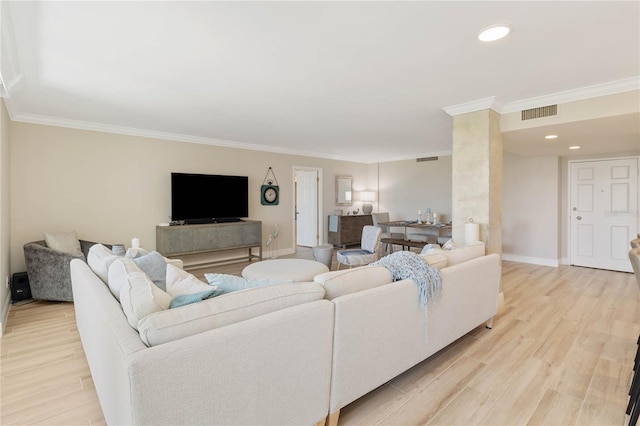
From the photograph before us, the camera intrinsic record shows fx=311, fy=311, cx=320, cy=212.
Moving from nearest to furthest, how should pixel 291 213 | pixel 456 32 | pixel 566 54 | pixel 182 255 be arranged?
pixel 456 32 < pixel 566 54 < pixel 182 255 < pixel 291 213

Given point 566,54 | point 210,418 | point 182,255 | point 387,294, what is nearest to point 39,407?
point 210,418

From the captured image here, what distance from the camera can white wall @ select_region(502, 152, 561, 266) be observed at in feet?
19.1

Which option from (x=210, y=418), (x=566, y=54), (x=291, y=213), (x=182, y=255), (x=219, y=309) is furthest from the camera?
(x=291, y=213)

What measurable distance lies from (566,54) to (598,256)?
16.0ft

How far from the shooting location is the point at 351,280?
1.84m

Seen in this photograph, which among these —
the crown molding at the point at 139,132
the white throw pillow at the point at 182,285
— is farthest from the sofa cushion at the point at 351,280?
the crown molding at the point at 139,132

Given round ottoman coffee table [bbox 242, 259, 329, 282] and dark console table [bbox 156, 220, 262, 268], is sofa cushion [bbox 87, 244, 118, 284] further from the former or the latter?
dark console table [bbox 156, 220, 262, 268]

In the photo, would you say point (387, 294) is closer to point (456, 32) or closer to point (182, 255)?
point (456, 32)

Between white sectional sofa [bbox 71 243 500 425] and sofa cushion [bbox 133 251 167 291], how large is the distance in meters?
0.33

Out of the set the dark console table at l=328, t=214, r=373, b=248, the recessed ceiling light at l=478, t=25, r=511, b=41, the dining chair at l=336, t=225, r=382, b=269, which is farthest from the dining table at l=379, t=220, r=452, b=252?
the recessed ceiling light at l=478, t=25, r=511, b=41

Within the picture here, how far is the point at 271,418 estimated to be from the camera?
4.54 feet

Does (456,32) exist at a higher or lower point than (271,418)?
higher

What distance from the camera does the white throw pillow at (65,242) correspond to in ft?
13.0

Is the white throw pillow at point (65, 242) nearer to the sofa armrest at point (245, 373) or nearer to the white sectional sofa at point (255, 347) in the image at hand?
the white sectional sofa at point (255, 347)
